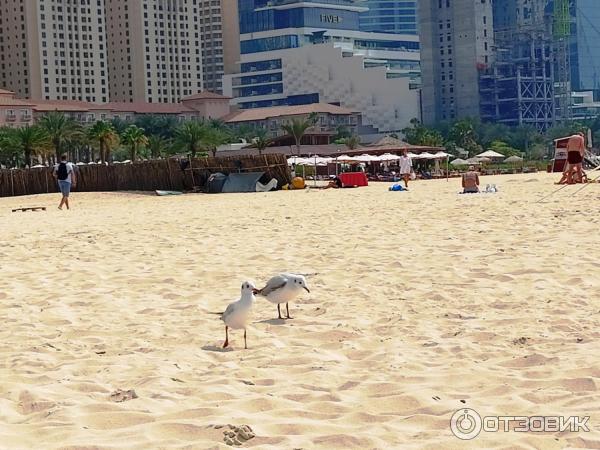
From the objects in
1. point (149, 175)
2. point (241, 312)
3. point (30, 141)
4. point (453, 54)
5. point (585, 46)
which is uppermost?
point (585, 46)

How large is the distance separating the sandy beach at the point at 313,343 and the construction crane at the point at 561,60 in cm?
13542

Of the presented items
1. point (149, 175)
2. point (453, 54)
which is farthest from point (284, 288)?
point (453, 54)

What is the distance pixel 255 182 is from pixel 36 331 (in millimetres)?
32859

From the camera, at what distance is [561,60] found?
5655 inches

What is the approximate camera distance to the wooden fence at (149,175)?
41.9 m

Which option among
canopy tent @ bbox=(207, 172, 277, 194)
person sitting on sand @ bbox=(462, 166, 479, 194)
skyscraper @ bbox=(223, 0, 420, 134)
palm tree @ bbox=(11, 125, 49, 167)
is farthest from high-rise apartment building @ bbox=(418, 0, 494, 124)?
person sitting on sand @ bbox=(462, 166, 479, 194)

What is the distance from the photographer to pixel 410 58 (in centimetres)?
17138

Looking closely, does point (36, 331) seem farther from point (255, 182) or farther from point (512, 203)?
point (255, 182)

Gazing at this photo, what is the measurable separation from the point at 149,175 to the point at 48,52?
107 meters

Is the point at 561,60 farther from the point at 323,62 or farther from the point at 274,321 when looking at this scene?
the point at 274,321

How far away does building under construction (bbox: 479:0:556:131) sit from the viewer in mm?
139875

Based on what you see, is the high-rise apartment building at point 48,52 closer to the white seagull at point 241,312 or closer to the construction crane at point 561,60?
the construction crane at point 561,60

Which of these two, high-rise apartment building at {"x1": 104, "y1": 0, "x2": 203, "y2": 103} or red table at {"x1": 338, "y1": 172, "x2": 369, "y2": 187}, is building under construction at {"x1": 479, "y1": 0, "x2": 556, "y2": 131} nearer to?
high-rise apartment building at {"x1": 104, "y1": 0, "x2": 203, "y2": 103}

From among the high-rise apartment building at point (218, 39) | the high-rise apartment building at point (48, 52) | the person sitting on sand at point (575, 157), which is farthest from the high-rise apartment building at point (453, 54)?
the person sitting on sand at point (575, 157)
